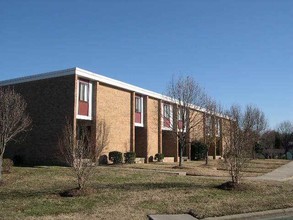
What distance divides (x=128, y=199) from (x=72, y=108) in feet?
51.9

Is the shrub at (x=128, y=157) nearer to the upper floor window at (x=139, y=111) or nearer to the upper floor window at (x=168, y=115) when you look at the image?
the upper floor window at (x=139, y=111)

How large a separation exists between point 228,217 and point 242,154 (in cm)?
591

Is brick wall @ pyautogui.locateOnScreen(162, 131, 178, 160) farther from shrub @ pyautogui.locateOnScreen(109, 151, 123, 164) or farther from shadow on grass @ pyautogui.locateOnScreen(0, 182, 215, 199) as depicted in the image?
shadow on grass @ pyautogui.locateOnScreen(0, 182, 215, 199)

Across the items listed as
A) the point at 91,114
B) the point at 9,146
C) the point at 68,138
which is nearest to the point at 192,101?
the point at 91,114

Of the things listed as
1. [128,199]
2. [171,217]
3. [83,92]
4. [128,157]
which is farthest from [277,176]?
[171,217]

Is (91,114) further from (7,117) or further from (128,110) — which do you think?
(7,117)

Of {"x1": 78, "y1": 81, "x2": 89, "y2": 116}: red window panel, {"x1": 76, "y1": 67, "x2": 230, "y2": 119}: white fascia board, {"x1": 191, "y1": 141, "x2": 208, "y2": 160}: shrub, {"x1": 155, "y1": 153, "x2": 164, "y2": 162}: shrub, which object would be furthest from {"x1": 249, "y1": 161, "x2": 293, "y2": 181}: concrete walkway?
{"x1": 191, "y1": 141, "x2": 208, "y2": 160}: shrub

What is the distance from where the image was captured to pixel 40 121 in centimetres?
2931

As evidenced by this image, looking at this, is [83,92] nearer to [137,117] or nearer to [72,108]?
[72,108]

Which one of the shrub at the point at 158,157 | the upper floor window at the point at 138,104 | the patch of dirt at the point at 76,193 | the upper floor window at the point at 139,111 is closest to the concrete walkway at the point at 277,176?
the patch of dirt at the point at 76,193

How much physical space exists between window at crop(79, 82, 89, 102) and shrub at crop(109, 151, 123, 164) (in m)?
4.68

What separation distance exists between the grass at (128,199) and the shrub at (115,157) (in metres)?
12.7

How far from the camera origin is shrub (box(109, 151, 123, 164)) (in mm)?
30602

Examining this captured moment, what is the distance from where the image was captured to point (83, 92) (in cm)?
2889
